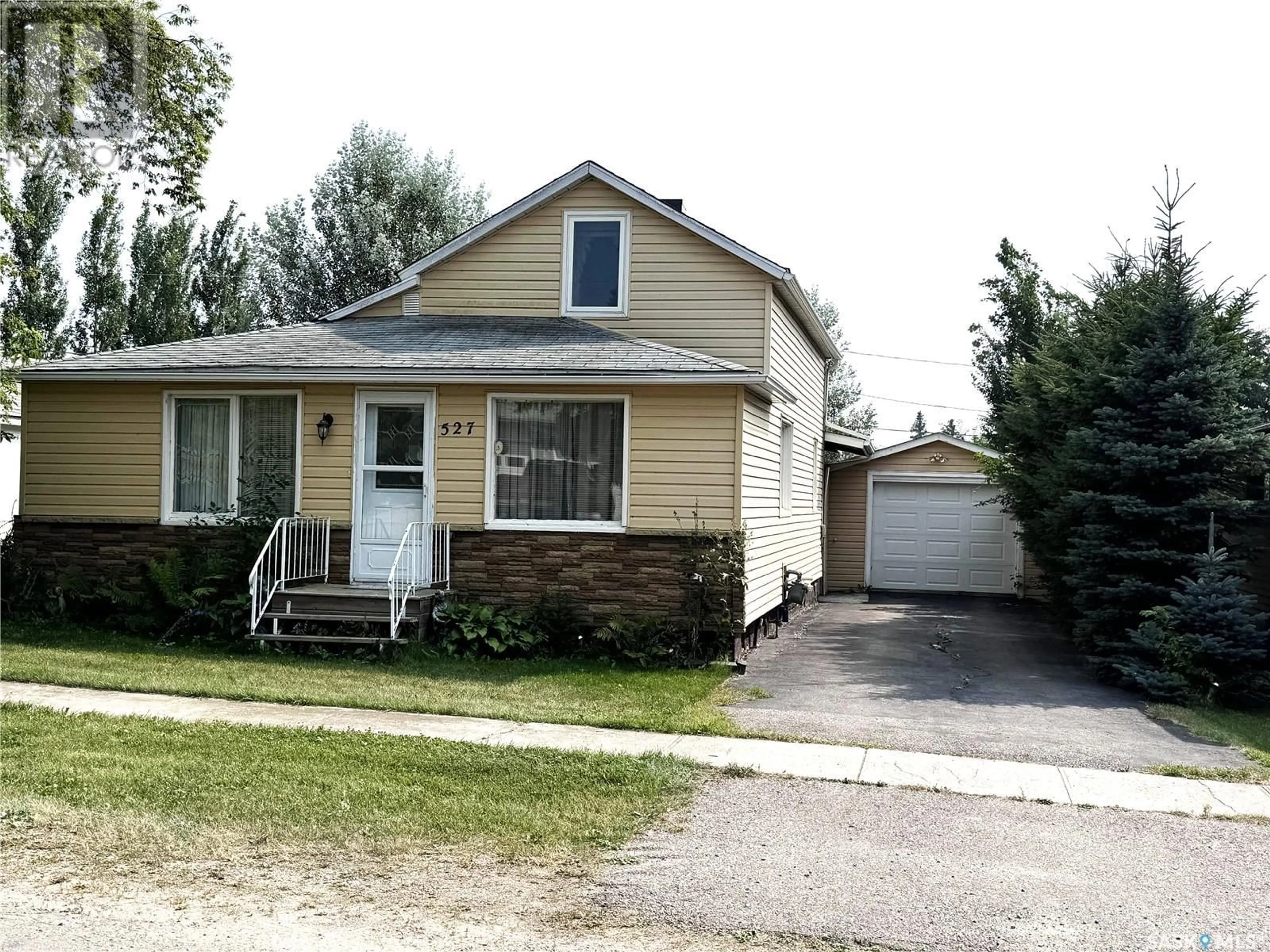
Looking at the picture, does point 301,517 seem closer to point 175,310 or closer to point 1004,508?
point 1004,508

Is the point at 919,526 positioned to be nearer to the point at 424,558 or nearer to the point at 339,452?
the point at 424,558

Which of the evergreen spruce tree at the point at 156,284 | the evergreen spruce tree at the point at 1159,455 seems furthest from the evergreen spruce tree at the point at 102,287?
the evergreen spruce tree at the point at 1159,455

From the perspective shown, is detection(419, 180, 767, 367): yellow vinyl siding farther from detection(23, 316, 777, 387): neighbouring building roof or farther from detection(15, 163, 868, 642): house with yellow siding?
detection(23, 316, 777, 387): neighbouring building roof

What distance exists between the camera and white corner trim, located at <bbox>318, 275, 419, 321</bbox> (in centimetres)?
1580

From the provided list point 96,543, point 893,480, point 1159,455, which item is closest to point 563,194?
point 96,543

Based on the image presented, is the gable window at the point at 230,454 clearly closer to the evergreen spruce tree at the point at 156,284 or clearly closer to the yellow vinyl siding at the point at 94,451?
the yellow vinyl siding at the point at 94,451

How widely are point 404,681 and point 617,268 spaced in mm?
6760

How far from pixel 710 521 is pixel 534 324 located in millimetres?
4044

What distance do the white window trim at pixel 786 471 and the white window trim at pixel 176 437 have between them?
6625 millimetres

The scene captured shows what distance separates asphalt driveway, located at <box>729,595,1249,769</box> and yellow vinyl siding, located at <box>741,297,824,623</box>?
98cm

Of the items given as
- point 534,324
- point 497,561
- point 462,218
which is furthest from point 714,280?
point 462,218

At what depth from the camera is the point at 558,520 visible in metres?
12.7

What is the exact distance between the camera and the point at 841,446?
Answer: 21.4 m

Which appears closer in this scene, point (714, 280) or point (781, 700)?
point (781, 700)
